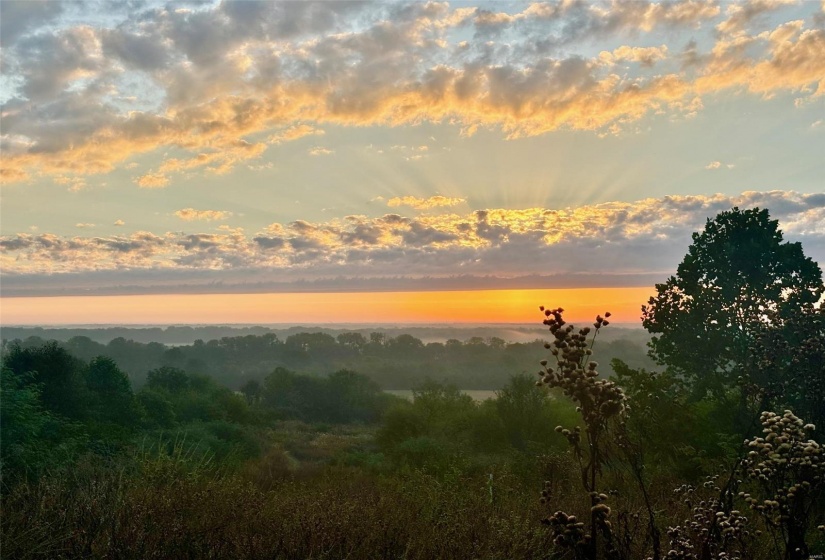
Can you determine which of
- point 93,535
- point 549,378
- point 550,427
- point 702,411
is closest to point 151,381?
point 550,427

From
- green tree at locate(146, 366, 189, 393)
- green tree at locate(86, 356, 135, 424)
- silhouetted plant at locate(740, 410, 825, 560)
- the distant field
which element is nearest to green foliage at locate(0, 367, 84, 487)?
silhouetted plant at locate(740, 410, 825, 560)

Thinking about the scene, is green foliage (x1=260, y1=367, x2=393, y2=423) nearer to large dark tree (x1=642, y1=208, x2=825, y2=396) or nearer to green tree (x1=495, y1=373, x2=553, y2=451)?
green tree (x1=495, y1=373, x2=553, y2=451)

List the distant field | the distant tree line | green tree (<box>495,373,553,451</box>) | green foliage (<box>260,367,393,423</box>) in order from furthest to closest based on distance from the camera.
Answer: the distant tree line, green foliage (<box>260,367,393,423</box>), the distant field, green tree (<box>495,373,553,451</box>)

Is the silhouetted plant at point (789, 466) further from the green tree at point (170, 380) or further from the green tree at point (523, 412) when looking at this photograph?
the green tree at point (170, 380)

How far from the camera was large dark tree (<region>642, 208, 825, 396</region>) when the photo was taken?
2019 centimetres

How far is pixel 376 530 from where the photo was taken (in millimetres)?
5746

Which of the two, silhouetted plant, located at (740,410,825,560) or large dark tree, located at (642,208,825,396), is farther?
large dark tree, located at (642,208,825,396)

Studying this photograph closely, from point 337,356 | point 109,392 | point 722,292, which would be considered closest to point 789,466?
point 722,292

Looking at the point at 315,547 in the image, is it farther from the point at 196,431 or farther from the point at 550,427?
the point at 196,431

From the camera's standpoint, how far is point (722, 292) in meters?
21.1

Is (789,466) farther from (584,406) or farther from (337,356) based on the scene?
(337,356)

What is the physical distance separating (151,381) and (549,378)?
2722 inches

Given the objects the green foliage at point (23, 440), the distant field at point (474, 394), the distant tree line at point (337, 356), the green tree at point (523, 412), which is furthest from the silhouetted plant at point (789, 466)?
the distant tree line at point (337, 356)

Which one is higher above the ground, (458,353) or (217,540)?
(217,540)
